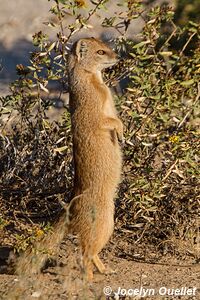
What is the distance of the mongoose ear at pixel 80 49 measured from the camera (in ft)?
18.1

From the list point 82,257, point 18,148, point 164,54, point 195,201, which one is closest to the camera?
point 82,257

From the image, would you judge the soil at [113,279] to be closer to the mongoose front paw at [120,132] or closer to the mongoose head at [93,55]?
the mongoose front paw at [120,132]

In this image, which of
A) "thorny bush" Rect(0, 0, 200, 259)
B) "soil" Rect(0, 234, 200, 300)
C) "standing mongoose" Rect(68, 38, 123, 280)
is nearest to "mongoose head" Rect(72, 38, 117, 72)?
"standing mongoose" Rect(68, 38, 123, 280)

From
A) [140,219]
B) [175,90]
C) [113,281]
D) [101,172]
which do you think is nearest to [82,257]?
[113,281]

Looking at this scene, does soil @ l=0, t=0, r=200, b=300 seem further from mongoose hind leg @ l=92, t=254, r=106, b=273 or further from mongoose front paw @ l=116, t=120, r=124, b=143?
mongoose front paw @ l=116, t=120, r=124, b=143

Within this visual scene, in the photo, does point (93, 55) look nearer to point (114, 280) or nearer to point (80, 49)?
point (80, 49)

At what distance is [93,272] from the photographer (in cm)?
530

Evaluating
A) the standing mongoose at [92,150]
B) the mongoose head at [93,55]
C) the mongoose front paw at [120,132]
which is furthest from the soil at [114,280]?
the mongoose head at [93,55]

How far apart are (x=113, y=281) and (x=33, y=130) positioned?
5.14 feet

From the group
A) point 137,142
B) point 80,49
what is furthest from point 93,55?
point 137,142

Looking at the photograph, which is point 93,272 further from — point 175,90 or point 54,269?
point 175,90

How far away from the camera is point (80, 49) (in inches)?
218

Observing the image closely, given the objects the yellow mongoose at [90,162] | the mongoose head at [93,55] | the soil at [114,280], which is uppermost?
the mongoose head at [93,55]

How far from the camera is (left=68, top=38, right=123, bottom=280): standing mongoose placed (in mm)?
5184
